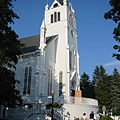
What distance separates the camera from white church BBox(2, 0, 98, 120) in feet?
95.8

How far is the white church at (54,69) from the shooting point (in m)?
29.2

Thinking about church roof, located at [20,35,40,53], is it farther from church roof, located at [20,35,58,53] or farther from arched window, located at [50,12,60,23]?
arched window, located at [50,12,60,23]

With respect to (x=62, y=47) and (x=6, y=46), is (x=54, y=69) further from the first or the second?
(x=6, y=46)

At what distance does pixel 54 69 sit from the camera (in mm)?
35500

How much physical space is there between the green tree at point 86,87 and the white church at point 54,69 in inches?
621

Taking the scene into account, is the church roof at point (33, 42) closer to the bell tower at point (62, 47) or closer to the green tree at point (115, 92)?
the bell tower at point (62, 47)

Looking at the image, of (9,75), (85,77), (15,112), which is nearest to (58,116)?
(15,112)

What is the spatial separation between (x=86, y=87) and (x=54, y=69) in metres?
21.1

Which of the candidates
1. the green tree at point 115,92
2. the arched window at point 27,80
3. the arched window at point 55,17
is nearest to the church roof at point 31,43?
the arched window at point 27,80

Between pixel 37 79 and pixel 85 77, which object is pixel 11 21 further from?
pixel 85 77

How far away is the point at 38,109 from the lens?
26359mm

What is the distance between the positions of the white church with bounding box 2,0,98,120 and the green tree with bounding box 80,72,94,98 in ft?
51.7

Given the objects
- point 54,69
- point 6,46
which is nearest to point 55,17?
point 54,69

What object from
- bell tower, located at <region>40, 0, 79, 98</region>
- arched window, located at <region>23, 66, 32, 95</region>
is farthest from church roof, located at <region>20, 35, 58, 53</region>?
arched window, located at <region>23, 66, 32, 95</region>
